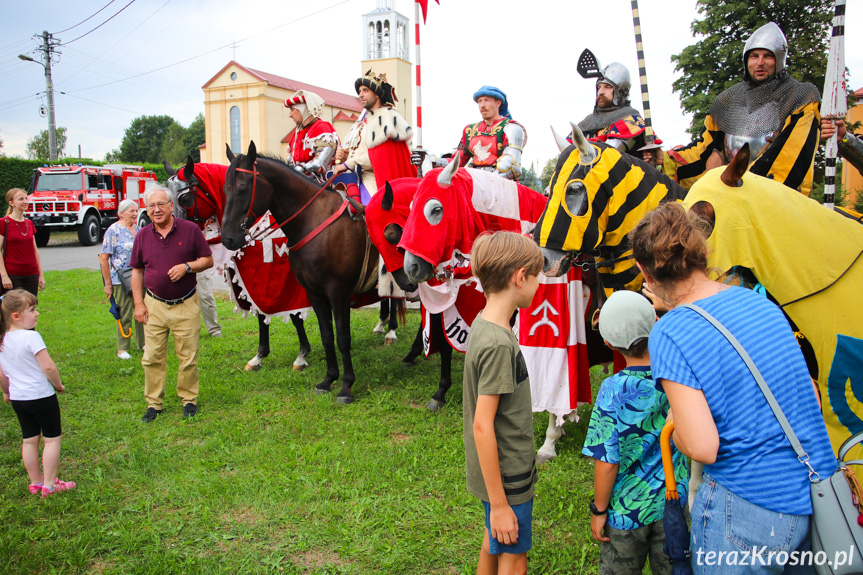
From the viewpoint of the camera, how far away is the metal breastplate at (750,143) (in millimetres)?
3742

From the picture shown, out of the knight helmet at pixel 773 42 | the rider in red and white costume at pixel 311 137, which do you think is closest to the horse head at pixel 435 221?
the knight helmet at pixel 773 42

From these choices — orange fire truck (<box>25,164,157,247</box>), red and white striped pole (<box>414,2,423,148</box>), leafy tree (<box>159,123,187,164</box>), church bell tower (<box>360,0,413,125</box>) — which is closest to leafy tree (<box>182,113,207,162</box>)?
leafy tree (<box>159,123,187,164</box>)

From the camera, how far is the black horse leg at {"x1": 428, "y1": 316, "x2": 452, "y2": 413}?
5.30m

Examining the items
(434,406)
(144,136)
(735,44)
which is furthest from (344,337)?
(144,136)

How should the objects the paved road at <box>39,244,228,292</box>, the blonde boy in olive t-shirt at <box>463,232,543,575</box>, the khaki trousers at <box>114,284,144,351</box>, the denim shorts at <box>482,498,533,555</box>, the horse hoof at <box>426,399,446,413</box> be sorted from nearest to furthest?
1. the blonde boy in olive t-shirt at <box>463,232,543,575</box>
2. the denim shorts at <box>482,498,533,555</box>
3. the horse hoof at <box>426,399,446,413</box>
4. the khaki trousers at <box>114,284,144,351</box>
5. the paved road at <box>39,244,228,292</box>

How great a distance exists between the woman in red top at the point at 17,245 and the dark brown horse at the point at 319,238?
9.87 ft

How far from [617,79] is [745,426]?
3613 mm

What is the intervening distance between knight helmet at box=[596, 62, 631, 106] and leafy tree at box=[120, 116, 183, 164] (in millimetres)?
82708

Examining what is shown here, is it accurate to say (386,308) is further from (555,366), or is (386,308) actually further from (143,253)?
(555,366)

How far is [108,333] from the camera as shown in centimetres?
891

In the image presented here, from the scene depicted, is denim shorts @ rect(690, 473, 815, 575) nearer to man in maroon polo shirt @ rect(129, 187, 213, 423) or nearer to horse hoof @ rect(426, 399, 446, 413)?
horse hoof @ rect(426, 399, 446, 413)

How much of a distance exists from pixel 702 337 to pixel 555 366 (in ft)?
7.30

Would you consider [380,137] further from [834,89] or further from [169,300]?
[834,89]

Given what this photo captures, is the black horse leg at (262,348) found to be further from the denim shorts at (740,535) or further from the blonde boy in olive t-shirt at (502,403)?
the denim shorts at (740,535)
